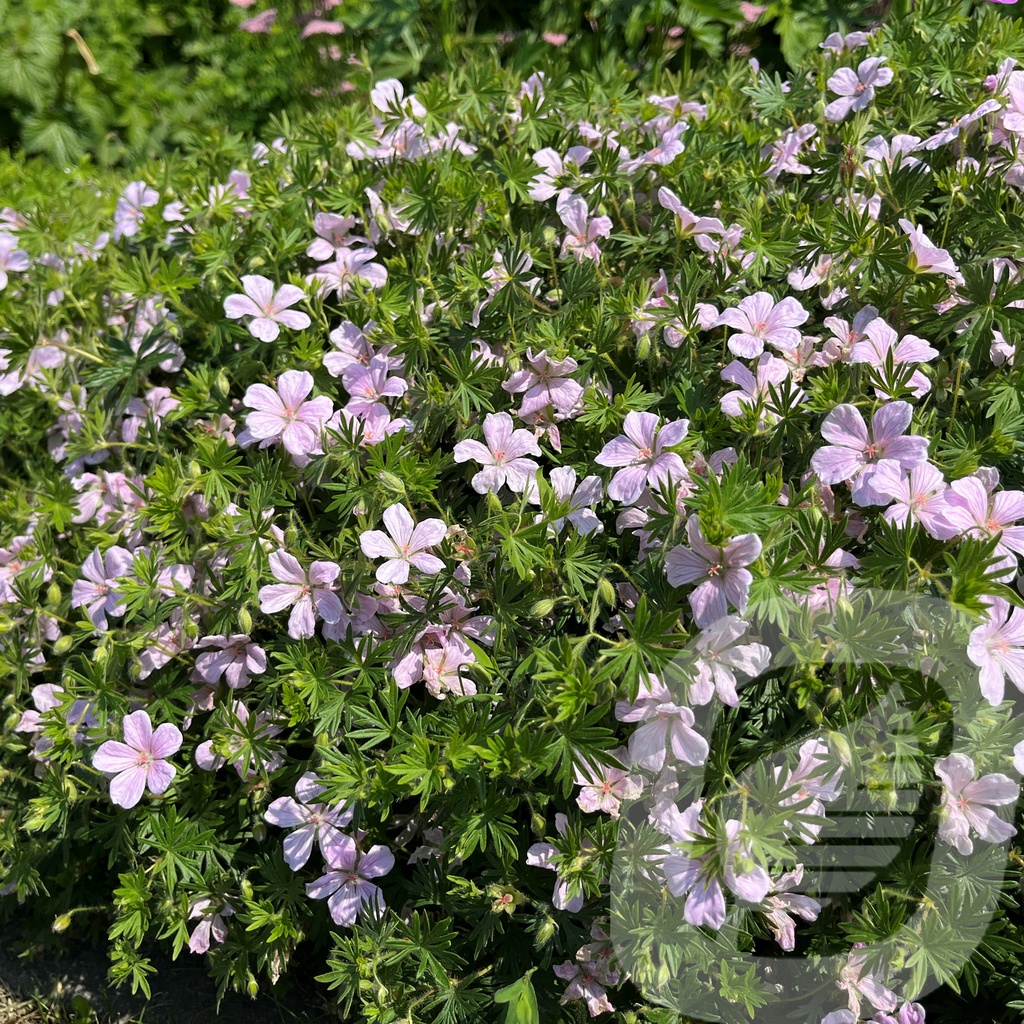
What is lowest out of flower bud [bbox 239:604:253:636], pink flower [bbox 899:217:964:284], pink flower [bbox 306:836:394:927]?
pink flower [bbox 306:836:394:927]

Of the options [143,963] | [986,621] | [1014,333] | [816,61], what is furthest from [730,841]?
[816,61]

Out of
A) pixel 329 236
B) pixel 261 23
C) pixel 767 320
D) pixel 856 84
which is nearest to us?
pixel 767 320

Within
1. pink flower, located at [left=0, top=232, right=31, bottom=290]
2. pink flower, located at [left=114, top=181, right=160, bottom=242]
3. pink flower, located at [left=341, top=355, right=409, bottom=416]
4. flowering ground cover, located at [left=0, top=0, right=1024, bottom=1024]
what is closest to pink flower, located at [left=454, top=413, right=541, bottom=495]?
flowering ground cover, located at [left=0, top=0, right=1024, bottom=1024]

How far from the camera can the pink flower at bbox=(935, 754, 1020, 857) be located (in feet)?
4.94

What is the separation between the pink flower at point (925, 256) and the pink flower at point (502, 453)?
2.48ft

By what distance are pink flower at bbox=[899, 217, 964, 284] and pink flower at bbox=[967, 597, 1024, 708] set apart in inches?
24.8

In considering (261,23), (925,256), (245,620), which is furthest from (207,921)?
(261,23)

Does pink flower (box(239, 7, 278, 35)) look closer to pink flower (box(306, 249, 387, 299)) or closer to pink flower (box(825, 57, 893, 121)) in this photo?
pink flower (box(306, 249, 387, 299))

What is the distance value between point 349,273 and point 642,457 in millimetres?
970

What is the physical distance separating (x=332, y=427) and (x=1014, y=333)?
128cm

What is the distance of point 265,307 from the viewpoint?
7.14 ft

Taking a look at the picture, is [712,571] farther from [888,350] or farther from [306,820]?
[306,820]

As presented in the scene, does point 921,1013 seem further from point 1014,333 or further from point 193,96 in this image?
point 193,96

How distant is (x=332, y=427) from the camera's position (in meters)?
1.97
